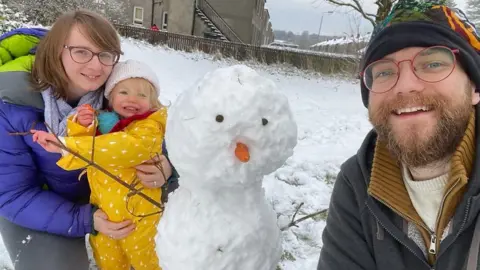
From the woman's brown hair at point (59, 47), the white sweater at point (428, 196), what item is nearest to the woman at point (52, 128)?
the woman's brown hair at point (59, 47)

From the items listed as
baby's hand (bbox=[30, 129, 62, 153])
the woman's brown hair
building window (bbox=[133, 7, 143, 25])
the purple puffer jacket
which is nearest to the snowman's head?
baby's hand (bbox=[30, 129, 62, 153])

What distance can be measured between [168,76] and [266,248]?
27.2ft

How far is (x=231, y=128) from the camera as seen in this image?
4.12ft

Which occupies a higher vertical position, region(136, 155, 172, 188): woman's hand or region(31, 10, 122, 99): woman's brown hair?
region(31, 10, 122, 99): woman's brown hair

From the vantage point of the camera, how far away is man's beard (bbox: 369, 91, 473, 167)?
1.55 meters

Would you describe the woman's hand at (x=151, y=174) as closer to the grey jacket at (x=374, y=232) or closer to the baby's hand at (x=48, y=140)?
the baby's hand at (x=48, y=140)

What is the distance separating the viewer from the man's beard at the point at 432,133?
1.55m

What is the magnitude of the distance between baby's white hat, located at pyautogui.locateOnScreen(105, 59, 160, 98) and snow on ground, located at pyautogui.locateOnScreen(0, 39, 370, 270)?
73 cm

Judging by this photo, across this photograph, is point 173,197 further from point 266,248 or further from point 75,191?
point 75,191

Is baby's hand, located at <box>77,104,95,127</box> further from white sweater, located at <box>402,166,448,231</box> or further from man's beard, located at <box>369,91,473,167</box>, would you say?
white sweater, located at <box>402,166,448,231</box>

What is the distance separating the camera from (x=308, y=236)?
330 cm

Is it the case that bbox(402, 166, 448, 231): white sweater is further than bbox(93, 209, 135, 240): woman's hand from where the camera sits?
No

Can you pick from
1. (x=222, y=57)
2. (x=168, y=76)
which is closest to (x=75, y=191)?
(x=168, y=76)

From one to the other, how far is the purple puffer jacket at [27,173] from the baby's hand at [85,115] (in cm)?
25
